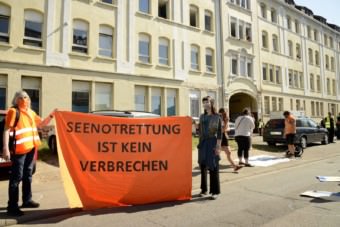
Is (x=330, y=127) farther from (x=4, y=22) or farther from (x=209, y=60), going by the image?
(x=4, y=22)

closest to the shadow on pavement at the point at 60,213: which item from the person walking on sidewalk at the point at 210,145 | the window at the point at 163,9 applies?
the person walking on sidewalk at the point at 210,145

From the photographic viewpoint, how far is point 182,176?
24.2 feet

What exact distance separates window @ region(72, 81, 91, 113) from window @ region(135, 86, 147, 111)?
3.72 meters

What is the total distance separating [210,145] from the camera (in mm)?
7605

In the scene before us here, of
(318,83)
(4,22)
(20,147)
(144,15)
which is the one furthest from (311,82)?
(20,147)

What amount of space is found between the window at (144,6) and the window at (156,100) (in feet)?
18.8

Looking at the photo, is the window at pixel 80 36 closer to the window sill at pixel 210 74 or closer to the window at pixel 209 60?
the window sill at pixel 210 74

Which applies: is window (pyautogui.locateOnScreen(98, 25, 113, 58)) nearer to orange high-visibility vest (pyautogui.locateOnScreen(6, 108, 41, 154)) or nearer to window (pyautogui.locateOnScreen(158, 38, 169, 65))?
window (pyautogui.locateOnScreen(158, 38, 169, 65))

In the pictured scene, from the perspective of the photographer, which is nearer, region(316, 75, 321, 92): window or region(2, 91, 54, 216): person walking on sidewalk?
region(2, 91, 54, 216): person walking on sidewalk

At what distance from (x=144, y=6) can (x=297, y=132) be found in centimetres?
1428

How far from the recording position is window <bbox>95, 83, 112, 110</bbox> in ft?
75.4

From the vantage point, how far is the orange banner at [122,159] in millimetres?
6531

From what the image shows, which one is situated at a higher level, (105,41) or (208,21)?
(208,21)

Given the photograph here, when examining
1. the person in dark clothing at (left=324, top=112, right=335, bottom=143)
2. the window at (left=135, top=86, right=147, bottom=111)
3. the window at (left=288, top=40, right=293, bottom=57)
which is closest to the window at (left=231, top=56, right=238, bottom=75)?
the window at (left=135, top=86, right=147, bottom=111)
